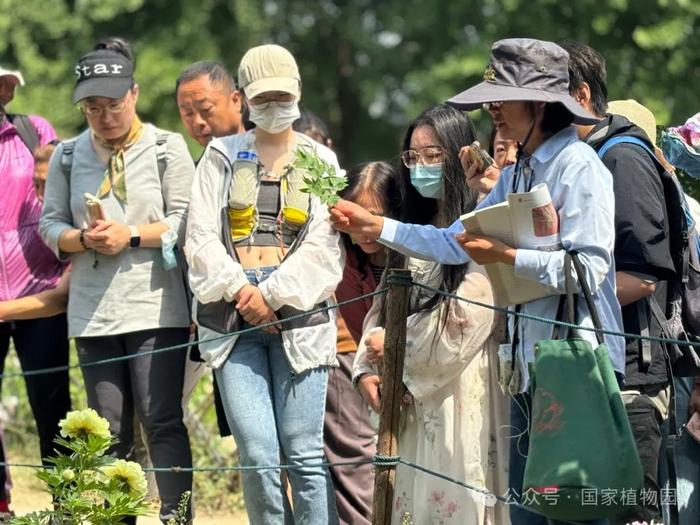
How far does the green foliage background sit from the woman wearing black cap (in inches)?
376

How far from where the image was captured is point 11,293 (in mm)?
6297

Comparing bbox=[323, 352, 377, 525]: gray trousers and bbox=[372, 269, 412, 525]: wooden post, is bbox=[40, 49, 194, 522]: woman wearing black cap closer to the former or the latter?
bbox=[323, 352, 377, 525]: gray trousers

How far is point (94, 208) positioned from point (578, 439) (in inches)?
98.9

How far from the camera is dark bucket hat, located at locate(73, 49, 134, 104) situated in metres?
5.96

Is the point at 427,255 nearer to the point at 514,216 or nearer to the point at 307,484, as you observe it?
the point at 514,216

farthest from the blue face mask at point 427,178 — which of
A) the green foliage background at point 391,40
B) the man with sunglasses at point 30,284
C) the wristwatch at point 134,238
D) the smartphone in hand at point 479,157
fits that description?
the green foliage background at point 391,40

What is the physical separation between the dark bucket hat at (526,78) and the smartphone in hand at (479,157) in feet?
1.83

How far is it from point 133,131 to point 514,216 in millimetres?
2252

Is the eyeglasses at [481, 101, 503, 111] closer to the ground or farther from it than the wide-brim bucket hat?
closer to the ground

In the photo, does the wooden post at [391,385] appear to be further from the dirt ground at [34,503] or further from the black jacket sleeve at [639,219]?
the dirt ground at [34,503]

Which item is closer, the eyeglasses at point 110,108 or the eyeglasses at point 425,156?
the eyeglasses at point 425,156

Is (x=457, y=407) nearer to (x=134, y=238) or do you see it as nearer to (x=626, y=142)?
(x=626, y=142)

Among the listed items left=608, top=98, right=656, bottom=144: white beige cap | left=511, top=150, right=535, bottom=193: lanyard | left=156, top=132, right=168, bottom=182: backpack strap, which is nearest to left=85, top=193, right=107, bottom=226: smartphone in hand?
left=156, top=132, right=168, bottom=182: backpack strap

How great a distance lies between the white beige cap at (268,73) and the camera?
5539 millimetres
